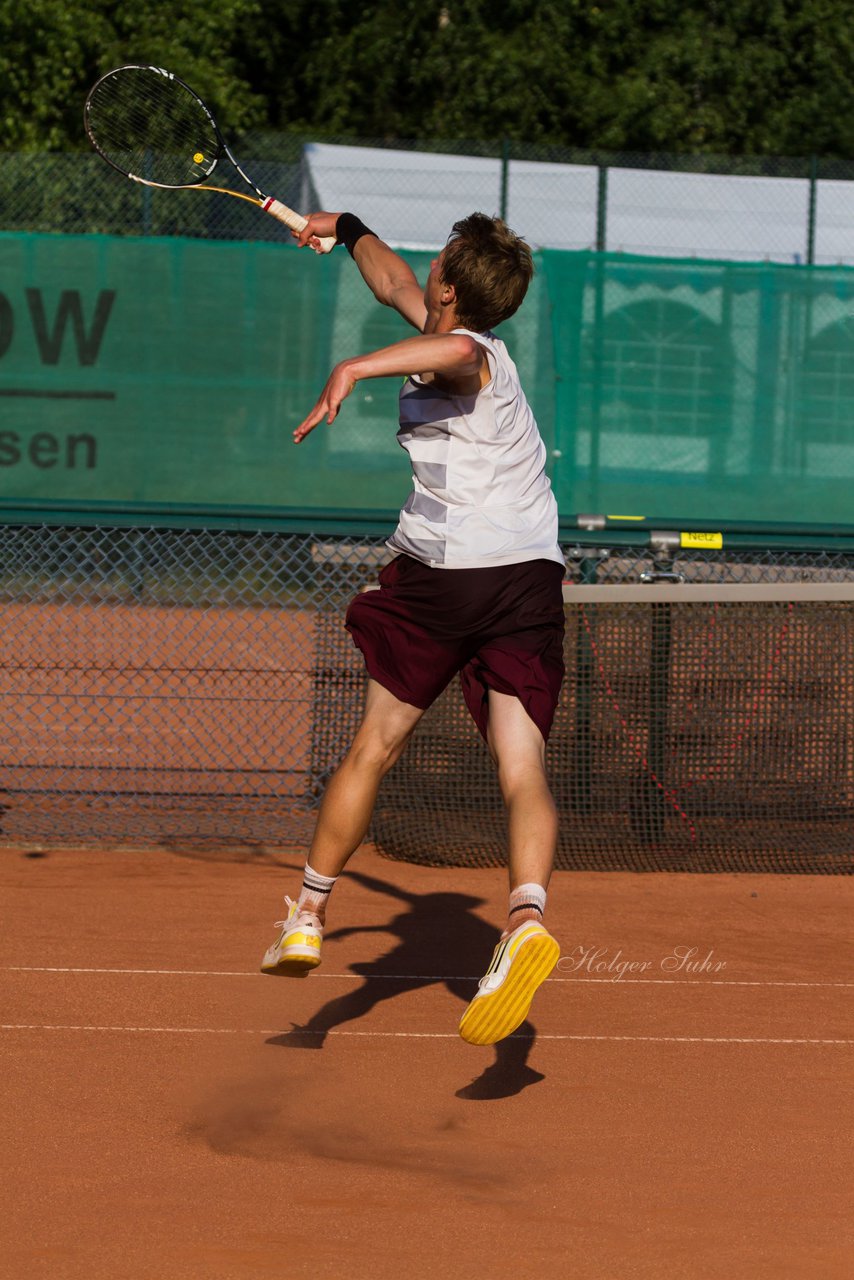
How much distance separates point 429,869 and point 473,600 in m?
2.77

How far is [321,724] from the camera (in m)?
7.26

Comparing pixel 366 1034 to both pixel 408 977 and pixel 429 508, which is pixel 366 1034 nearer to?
pixel 408 977

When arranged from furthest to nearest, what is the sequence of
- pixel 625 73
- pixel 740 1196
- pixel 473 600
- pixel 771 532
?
1. pixel 625 73
2. pixel 771 532
3. pixel 473 600
4. pixel 740 1196

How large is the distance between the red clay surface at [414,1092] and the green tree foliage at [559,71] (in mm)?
19069

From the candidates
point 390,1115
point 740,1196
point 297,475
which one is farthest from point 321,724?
point 297,475

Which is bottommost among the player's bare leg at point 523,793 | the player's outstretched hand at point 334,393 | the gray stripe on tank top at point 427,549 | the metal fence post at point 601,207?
the player's bare leg at point 523,793

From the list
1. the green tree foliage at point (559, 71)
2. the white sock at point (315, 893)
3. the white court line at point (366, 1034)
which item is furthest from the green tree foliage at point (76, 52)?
the white sock at point (315, 893)

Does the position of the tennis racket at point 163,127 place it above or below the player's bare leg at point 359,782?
above

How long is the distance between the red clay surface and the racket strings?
8.61 feet

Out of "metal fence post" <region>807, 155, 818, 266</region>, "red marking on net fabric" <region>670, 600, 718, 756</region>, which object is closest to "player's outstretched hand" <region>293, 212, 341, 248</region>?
"red marking on net fabric" <region>670, 600, 718, 756</region>

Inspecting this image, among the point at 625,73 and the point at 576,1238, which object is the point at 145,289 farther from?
the point at 625,73

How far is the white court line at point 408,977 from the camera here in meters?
5.32

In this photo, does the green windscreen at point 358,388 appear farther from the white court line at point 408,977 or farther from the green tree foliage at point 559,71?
the green tree foliage at point 559,71

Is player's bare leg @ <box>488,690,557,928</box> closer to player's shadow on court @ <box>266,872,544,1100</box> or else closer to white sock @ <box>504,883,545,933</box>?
white sock @ <box>504,883,545,933</box>
